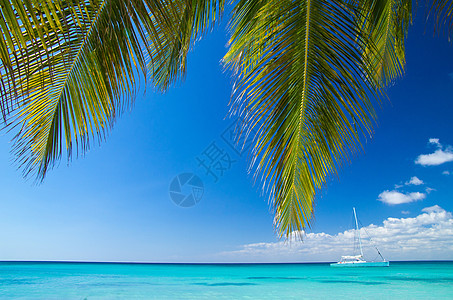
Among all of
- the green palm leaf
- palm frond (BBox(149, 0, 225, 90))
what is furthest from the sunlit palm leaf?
palm frond (BBox(149, 0, 225, 90))

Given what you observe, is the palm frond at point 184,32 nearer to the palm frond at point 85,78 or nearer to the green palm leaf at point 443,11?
the palm frond at point 85,78

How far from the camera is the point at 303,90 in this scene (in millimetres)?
2193

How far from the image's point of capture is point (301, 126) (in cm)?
224

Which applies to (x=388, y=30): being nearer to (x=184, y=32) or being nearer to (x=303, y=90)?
(x=303, y=90)

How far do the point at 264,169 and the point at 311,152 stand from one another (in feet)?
1.17

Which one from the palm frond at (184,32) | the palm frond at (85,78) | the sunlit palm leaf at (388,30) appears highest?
the sunlit palm leaf at (388,30)

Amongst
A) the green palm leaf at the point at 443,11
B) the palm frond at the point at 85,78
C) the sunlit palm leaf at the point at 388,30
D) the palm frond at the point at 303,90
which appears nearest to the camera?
the palm frond at the point at 85,78

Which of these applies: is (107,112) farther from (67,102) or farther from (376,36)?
(376,36)

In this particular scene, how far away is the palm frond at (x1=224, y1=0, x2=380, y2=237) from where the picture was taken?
2133 millimetres

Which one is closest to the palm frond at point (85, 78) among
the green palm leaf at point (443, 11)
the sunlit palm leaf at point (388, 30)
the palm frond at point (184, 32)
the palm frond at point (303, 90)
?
the palm frond at point (184, 32)

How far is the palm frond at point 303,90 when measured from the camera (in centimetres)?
213

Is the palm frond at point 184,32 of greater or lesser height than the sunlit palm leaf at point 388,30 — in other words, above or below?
below

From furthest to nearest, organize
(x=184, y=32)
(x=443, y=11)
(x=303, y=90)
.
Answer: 1. (x=443, y=11)
2. (x=184, y=32)
3. (x=303, y=90)

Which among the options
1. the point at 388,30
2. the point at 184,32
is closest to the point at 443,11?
the point at 388,30
